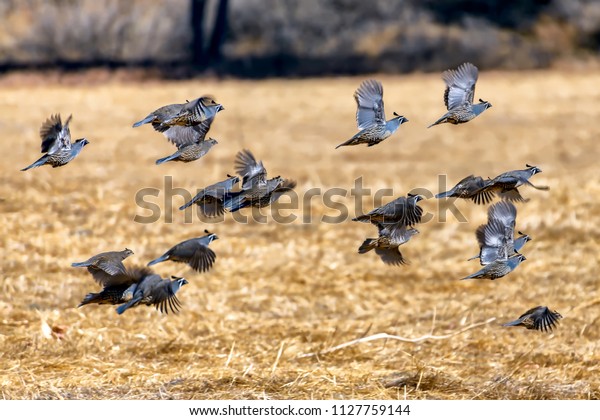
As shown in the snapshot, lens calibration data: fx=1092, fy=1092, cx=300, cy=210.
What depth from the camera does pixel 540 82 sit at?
23.0 meters

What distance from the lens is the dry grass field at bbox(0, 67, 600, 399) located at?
6328 millimetres

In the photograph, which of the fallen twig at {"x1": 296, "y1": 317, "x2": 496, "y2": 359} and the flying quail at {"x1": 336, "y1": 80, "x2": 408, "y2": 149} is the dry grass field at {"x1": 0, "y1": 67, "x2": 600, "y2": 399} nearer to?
the fallen twig at {"x1": 296, "y1": 317, "x2": 496, "y2": 359}

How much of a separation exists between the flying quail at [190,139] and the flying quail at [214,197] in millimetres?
162

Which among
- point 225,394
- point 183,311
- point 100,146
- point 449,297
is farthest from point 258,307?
point 100,146

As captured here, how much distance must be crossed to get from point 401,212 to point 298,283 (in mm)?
4073

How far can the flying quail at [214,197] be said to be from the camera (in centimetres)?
483

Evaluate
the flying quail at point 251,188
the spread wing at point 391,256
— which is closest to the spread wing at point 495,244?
the spread wing at point 391,256

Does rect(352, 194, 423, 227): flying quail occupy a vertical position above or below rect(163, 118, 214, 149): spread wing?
below

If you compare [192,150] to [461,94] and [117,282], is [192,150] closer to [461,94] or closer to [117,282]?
[117,282]

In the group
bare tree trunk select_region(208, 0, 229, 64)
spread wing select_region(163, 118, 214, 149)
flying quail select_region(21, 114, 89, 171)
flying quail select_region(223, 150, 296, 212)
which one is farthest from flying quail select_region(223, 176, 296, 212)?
bare tree trunk select_region(208, 0, 229, 64)

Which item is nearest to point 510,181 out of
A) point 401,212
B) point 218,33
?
point 401,212

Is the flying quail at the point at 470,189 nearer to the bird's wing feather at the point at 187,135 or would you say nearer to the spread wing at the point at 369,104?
the spread wing at the point at 369,104

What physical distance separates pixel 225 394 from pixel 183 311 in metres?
1.99

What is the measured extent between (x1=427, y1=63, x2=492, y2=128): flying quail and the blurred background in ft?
61.9
